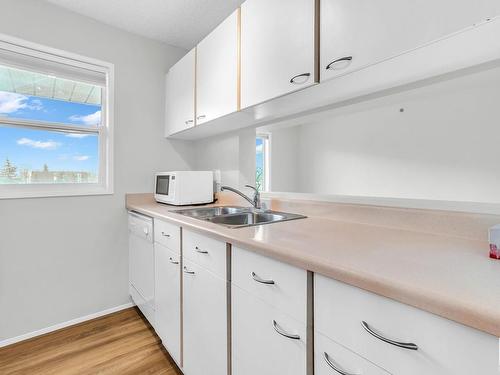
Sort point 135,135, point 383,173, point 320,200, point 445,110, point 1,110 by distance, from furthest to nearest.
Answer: point 135,135, point 1,110, point 320,200, point 383,173, point 445,110

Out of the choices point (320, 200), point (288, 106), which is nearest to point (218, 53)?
point (288, 106)

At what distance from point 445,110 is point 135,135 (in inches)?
88.5

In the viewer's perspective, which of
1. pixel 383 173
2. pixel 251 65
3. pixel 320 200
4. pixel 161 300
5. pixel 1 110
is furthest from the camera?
pixel 1 110

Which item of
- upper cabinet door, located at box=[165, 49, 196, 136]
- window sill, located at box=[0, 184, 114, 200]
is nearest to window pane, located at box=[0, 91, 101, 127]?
window sill, located at box=[0, 184, 114, 200]

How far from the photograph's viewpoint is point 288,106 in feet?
4.89

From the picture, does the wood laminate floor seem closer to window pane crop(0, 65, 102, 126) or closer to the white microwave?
Answer: the white microwave

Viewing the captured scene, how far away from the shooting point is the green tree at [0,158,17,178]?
1.85 metres

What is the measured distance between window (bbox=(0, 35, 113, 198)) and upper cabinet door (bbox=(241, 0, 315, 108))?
55.3 inches

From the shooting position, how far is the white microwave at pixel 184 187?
210 cm

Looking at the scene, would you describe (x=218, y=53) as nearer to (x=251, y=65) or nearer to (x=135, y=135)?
(x=251, y=65)

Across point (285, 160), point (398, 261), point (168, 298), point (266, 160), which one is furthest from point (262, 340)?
point (266, 160)

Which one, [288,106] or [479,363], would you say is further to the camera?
[288,106]

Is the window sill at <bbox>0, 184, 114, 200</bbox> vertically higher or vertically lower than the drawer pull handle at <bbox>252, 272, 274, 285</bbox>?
higher

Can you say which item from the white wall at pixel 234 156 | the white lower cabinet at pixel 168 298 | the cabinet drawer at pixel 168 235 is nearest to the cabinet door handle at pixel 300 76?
the white wall at pixel 234 156
